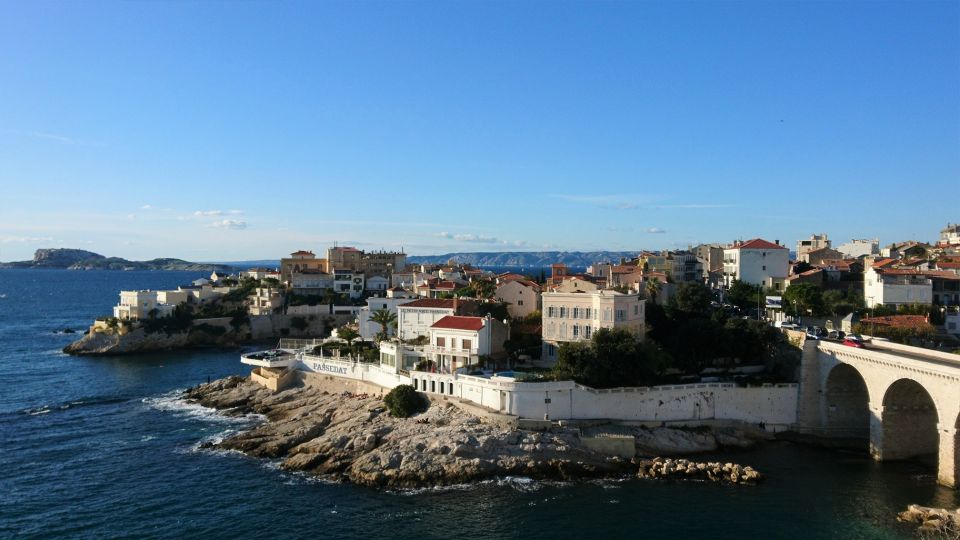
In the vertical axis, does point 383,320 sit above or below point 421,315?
below

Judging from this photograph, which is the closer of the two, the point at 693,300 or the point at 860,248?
the point at 693,300

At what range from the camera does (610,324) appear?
50.9 metres

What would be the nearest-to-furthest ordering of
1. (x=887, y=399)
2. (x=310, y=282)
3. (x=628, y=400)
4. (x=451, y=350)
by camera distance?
(x=887, y=399)
(x=628, y=400)
(x=451, y=350)
(x=310, y=282)

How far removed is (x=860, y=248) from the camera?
111m

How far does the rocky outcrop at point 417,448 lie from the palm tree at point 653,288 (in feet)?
84.5

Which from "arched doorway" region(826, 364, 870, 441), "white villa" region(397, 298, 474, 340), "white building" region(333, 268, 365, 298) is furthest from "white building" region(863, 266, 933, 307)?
"white building" region(333, 268, 365, 298)

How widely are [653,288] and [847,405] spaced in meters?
22.3

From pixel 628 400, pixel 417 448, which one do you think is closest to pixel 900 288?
pixel 628 400

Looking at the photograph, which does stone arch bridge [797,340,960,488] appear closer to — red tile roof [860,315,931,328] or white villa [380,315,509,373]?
red tile roof [860,315,931,328]

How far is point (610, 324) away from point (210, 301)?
72.8m

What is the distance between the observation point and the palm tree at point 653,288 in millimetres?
65200

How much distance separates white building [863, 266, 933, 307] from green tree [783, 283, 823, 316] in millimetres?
5665

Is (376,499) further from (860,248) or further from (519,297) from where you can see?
(860,248)

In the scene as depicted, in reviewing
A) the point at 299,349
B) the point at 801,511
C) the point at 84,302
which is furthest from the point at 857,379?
the point at 84,302
